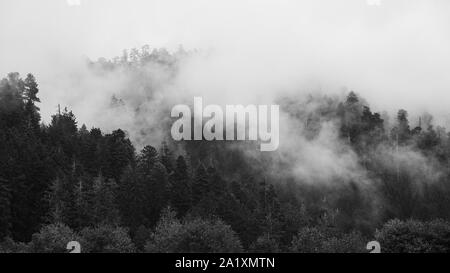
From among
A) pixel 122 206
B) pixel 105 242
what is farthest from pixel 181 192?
pixel 105 242

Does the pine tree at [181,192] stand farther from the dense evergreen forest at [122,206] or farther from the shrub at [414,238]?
the shrub at [414,238]

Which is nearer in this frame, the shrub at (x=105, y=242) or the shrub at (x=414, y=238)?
the shrub at (x=105, y=242)

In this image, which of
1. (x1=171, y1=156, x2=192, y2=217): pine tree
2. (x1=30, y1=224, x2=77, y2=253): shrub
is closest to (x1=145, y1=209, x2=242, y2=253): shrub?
(x1=30, y1=224, x2=77, y2=253): shrub

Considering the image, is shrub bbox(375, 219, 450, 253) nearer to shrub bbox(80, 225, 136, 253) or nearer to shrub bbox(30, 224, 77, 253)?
shrub bbox(80, 225, 136, 253)

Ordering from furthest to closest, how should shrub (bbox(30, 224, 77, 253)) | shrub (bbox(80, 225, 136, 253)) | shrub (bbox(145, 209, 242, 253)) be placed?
1. shrub (bbox(145, 209, 242, 253))
2. shrub (bbox(80, 225, 136, 253))
3. shrub (bbox(30, 224, 77, 253))

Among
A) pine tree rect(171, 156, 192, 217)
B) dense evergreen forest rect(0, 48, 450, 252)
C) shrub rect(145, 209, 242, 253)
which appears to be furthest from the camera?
pine tree rect(171, 156, 192, 217)

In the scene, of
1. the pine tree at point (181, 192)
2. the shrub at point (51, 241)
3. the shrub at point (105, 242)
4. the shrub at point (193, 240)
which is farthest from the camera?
the pine tree at point (181, 192)

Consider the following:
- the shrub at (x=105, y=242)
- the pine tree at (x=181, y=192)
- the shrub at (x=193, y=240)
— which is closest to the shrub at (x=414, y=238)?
the shrub at (x=193, y=240)

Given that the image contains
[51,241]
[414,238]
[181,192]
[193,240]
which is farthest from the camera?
[181,192]

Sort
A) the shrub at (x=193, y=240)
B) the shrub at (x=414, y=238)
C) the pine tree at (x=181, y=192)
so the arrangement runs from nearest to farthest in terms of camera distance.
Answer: the shrub at (x=193, y=240) < the shrub at (x=414, y=238) < the pine tree at (x=181, y=192)

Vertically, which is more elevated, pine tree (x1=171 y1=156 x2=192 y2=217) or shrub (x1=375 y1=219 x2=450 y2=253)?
pine tree (x1=171 y1=156 x2=192 y2=217)

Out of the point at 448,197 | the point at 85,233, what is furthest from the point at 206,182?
the point at 448,197

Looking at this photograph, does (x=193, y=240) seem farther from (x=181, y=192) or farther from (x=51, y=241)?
(x=181, y=192)
